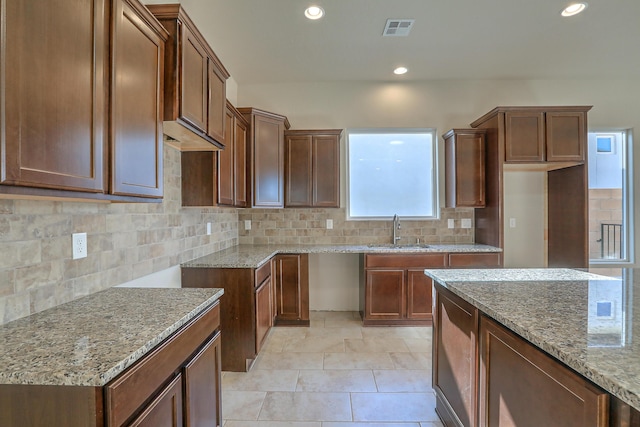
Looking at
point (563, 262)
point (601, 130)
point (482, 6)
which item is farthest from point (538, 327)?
point (601, 130)

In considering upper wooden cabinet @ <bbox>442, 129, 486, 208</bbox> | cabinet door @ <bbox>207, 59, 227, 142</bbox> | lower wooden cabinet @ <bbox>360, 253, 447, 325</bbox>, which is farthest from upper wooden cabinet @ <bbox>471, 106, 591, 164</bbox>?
cabinet door @ <bbox>207, 59, 227, 142</bbox>

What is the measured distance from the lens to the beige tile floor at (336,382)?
1.89 metres

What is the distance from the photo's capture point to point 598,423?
772mm

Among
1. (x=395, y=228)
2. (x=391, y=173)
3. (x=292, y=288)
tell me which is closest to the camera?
(x=292, y=288)

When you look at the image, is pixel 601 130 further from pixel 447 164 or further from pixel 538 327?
pixel 538 327

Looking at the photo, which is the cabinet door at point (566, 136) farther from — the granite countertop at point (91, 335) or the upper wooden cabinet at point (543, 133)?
the granite countertop at point (91, 335)

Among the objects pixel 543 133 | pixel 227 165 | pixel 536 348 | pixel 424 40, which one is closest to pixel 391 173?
pixel 424 40

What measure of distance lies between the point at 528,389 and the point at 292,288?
2513 mm

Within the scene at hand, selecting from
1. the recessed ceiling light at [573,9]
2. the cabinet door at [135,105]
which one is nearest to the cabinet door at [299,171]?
the cabinet door at [135,105]

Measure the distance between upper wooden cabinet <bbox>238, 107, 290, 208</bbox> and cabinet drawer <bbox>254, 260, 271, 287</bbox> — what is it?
748mm

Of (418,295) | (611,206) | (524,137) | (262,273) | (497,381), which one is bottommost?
(418,295)

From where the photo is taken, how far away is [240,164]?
3.07m

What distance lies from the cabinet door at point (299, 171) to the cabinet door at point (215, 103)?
148 cm

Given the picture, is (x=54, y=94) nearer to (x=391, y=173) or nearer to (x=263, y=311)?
(x=263, y=311)
